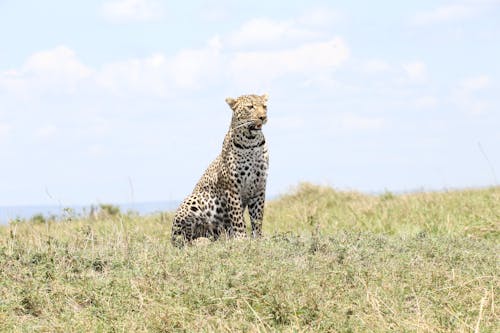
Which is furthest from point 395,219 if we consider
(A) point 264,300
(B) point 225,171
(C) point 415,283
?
(A) point 264,300

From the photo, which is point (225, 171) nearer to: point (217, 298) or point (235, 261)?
point (235, 261)

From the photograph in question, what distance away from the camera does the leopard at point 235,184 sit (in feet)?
32.9

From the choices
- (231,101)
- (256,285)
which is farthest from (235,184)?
(256,285)

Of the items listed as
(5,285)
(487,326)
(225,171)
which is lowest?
(487,326)

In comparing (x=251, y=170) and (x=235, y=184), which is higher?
(x=251, y=170)

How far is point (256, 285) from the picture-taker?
6.71 metres

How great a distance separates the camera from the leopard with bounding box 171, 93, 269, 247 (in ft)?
32.9

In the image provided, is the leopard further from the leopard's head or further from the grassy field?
the grassy field

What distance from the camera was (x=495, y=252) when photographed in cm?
889

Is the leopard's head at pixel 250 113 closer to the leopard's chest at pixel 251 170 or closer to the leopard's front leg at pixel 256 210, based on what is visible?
the leopard's chest at pixel 251 170

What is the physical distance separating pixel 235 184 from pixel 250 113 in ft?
3.20

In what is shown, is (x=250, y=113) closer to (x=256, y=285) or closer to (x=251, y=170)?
(x=251, y=170)

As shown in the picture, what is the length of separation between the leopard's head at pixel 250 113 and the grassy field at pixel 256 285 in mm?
1823

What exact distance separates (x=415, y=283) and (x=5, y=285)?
3.81 metres
